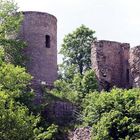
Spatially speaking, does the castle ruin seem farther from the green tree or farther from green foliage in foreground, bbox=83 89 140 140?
green foliage in foreground, bbox=83 89 140 140

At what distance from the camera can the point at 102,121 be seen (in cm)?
3428

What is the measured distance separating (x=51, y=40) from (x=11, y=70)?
11.9m

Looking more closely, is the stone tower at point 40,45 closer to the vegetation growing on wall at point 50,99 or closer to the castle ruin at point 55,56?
the castle ruin at point 55,56

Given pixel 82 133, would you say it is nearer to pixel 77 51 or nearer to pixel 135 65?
pixel 135 65

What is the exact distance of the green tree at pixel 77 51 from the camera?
48.6 meters

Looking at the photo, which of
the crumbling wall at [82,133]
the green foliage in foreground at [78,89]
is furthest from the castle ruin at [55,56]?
the crumbling wall at [82,133]

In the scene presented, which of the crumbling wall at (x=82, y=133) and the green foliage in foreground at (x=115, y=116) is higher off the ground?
the green foliage in foreground at (x=115, y=116)

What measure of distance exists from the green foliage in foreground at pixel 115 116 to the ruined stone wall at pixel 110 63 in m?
6.51

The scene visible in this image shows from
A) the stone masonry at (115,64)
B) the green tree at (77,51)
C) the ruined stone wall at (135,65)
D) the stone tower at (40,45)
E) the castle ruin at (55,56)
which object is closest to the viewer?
the ruined stone wall at (135,65)

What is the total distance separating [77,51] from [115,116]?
598 inches

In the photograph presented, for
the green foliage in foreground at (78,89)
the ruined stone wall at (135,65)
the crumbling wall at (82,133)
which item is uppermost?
the ruined stone wall at (135,65)

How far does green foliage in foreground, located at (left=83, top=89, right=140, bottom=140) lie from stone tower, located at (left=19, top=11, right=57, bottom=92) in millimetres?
7988

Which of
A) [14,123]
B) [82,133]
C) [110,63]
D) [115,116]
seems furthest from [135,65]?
[14,123]

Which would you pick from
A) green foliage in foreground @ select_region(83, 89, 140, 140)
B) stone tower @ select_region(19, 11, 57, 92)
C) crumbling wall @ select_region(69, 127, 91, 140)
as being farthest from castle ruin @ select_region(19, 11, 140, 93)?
crumbling wall @ select_region(69, 127, 91, 140)
